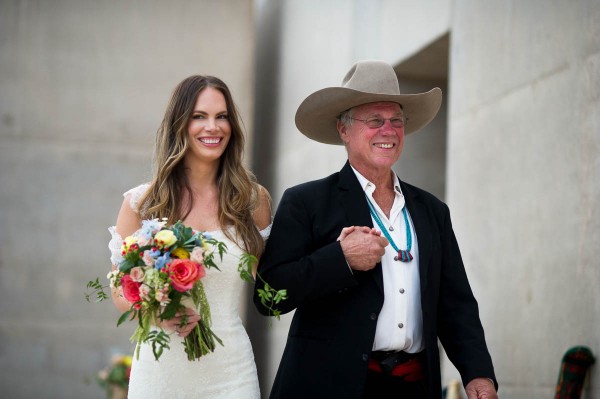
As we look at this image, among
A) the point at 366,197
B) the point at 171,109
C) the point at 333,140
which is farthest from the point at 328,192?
the point at 171,109

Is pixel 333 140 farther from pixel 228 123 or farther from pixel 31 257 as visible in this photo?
pixel 31 257

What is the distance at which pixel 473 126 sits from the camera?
6.28 m

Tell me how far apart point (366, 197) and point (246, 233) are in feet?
1.75

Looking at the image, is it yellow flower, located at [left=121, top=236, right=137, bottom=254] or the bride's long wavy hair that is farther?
the bride's long wavy hair

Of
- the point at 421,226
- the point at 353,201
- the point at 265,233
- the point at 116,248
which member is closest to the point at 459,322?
the point at 421,226

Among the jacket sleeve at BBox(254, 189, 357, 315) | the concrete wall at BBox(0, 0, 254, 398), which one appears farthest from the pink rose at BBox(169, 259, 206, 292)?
the concrete wall at BBox(0, 0, 254, 398)

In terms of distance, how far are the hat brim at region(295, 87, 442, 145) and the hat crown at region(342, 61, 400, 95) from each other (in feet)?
0.19

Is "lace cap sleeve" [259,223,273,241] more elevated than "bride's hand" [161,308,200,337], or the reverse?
"lace cap sleeve" [259,223,273,241]

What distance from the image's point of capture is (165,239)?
11.4 ft

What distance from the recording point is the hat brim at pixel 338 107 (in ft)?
13.0

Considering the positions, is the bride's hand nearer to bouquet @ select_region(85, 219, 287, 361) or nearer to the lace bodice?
bouquet @ select_region(85, 219, 287, 361)

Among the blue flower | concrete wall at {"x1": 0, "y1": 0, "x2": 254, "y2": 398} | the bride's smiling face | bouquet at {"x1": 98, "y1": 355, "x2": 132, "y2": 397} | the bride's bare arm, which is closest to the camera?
the blue flower

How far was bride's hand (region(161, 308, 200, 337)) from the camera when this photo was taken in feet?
11.8

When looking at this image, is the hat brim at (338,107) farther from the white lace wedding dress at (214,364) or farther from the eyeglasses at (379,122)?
the white lace wedding dress at (214,364)
